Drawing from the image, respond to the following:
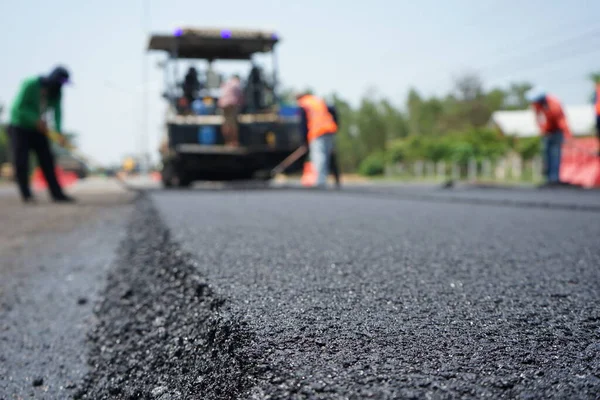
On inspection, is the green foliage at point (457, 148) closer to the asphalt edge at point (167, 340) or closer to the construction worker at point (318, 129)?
the construction worker at point (318, 129)

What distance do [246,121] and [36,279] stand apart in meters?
6.36

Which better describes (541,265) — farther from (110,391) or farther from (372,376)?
(110,391)

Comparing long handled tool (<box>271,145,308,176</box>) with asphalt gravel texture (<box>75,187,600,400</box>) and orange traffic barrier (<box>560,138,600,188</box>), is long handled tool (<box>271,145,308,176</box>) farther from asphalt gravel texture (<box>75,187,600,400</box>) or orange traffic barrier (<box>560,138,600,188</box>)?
asphalt gravel texture (<box>75,187,600,400</box>)

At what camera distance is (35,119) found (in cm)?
707

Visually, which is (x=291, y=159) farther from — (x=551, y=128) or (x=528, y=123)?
(x=528, y=123)

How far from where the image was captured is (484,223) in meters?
3.63

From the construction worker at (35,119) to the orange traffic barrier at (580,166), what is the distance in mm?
7786

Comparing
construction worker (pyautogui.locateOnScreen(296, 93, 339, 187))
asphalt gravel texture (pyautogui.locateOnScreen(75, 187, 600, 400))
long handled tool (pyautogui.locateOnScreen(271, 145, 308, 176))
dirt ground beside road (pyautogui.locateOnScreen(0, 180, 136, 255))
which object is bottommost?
dirt ground beside road (pyautogui.locateOnScreen(0, 180, 136, 255))

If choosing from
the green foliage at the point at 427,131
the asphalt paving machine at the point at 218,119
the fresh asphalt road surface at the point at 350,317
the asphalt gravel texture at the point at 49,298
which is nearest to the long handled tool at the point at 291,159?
the asphalt paving machine at the point at 218,119

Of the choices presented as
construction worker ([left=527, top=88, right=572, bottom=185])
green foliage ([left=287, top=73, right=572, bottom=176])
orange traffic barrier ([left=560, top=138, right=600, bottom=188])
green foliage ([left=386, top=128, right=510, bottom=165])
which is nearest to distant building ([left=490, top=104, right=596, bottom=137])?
green foliage ([left=287, top=73, right=572, bottom=176])

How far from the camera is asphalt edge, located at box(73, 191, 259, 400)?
1.23m

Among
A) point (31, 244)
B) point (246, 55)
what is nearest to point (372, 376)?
point (31, 244)

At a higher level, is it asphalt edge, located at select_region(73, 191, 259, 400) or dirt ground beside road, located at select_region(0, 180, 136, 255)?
asphalt edge, located at select_region(73, 191, 259, 400)

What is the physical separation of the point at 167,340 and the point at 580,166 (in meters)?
10.5
